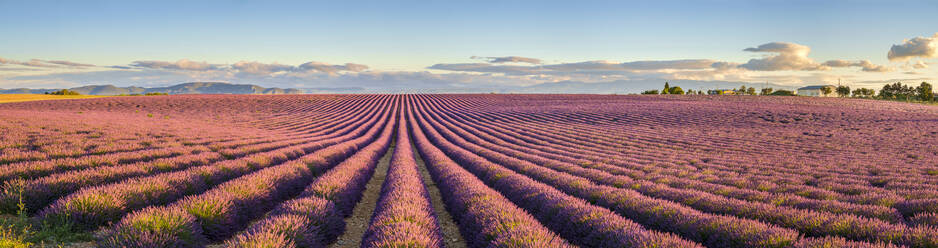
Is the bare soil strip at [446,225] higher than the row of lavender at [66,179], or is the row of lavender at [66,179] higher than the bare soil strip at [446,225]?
the row of lavender at [66,179]

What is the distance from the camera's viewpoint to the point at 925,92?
9819 centimetres

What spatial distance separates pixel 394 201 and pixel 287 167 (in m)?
3.92

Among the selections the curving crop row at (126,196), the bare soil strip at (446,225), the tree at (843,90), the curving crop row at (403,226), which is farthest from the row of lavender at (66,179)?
the tree at (843,90)

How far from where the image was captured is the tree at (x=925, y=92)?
97312mm

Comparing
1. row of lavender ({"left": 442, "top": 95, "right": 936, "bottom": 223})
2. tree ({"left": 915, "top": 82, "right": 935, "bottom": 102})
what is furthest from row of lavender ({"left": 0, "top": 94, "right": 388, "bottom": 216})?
tree ({"left": 915, "top": 82, "right": 935, "bottom": 102})

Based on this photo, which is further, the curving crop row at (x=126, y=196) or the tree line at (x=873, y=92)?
the tree line at (x=873, y=92)

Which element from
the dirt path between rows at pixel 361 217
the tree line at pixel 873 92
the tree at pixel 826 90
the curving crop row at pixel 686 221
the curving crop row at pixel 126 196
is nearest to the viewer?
the curving crop row at pixel 686 221

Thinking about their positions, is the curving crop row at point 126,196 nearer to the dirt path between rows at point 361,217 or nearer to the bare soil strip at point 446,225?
the dirt path between rows at point 361,217

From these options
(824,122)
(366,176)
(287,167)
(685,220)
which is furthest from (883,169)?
(824,122)

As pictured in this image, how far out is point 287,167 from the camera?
8484 millimetres

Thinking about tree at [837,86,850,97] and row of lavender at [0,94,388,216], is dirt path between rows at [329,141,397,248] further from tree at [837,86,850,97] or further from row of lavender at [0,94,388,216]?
tree at [837,86,850,97]

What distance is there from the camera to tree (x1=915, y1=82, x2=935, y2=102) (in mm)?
97312

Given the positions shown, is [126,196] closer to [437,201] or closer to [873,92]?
[437,201]

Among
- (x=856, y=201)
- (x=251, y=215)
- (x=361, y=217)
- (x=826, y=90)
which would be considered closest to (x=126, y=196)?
(x=251, y=215)
